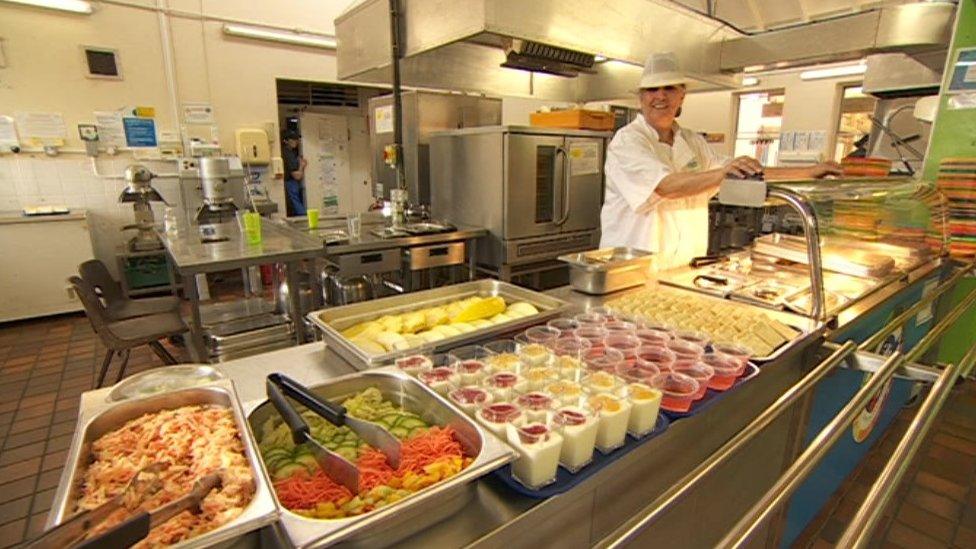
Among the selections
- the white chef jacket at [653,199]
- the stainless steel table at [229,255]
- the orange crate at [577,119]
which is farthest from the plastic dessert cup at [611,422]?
the orange crate at [577,119]

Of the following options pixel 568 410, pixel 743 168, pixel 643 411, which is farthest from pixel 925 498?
pixel 568 410

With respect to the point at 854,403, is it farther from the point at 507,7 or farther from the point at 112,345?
the point at 112,345

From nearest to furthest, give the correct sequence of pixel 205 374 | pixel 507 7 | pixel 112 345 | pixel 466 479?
pixel 466 479, pixel 205 374, pixel 507 7, pixel 112 345

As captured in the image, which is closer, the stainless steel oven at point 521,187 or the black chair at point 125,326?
the black chair at point 125,326

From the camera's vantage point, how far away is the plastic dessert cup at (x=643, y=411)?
107 cm

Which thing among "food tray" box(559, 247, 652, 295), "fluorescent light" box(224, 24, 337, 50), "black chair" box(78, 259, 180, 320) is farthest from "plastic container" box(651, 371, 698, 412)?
"fluorescent light" box(224, 24, 337, 50)

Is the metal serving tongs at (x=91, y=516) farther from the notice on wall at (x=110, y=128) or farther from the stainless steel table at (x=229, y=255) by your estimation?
the notice on wall at (x=110, y=128)

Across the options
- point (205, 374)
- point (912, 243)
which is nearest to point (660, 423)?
point (205, 374)

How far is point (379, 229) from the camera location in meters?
3.77

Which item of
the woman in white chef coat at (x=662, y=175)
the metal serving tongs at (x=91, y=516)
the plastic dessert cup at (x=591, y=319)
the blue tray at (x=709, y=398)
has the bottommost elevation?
the blue tray at (x=709, y=398)

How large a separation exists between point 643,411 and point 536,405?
24cm

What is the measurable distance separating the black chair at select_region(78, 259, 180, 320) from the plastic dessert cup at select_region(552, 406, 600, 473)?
360cm

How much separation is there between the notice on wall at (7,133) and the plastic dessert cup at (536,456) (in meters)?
6.35

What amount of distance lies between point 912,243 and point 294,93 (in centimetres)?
738
